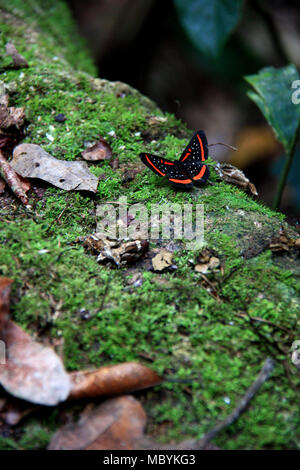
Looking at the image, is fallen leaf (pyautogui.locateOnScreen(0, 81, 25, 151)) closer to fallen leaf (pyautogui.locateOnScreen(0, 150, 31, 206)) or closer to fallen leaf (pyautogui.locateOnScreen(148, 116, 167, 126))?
fallen leaf (pyautogui.locateOnScreen(0, 150, 31, 206))

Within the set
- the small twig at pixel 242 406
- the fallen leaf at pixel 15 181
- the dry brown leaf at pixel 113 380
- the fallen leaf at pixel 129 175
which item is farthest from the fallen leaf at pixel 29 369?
the fallen leaf at pixel 129 175

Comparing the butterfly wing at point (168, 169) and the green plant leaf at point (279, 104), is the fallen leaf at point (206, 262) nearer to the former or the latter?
the butterfly wing at point (168, 169)

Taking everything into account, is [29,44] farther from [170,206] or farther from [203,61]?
[203,61]

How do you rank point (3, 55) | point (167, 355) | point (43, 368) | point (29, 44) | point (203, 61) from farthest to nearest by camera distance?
point (203, 61) < point (29, 44) < point (3, 55) < point (167, 355) < point (43, 368)

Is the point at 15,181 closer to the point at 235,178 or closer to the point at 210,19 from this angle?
the point at 235,178

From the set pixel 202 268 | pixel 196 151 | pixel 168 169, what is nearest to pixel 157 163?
pixel 168 169

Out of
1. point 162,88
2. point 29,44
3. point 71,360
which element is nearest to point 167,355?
point 71,360
